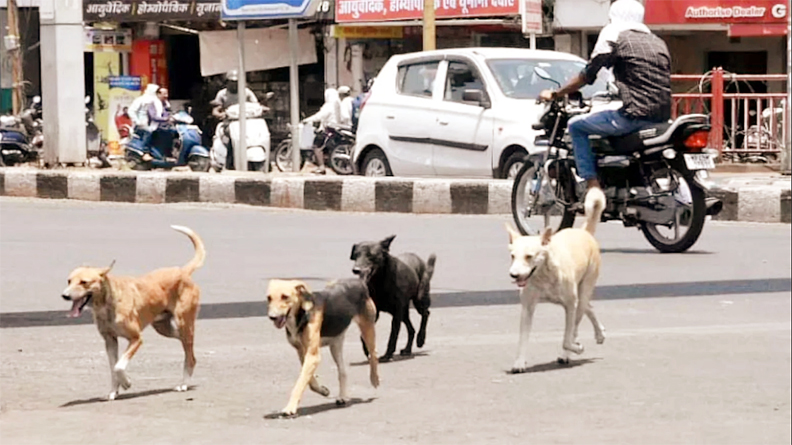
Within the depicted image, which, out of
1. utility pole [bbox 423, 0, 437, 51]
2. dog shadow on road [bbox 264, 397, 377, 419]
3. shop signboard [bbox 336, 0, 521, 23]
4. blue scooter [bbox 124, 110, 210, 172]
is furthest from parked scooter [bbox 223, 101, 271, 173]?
dog shadow on road [bbox 264, 397, 377, 419]

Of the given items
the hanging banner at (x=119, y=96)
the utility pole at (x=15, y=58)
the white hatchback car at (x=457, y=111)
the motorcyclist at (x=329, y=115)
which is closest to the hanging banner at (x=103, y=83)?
the hanging banner at (x=119, y=96)

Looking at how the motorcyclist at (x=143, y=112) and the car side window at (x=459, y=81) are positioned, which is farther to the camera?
the motorcyclist at (x=143, y=112)

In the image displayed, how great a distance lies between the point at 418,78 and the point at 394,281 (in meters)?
9.84

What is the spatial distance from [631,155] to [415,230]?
2566mm

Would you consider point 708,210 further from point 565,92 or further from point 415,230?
point 415,230

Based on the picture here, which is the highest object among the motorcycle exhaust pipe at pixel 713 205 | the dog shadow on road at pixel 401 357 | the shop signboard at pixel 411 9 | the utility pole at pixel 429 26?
the shop signboard at pixel 411 9

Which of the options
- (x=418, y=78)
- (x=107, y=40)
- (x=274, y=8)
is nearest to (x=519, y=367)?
(x=418, y=78)

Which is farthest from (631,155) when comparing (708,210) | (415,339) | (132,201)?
(132,201)

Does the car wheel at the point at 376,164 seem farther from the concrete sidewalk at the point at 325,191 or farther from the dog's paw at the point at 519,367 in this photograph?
the dog's paw at the point at 519,367

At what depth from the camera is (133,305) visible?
21.3 ft

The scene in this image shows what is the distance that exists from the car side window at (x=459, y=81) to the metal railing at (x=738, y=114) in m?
6.01

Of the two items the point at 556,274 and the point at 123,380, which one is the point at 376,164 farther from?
the point at 123,380

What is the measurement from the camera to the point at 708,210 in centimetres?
1080

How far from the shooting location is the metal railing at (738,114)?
2136cm
